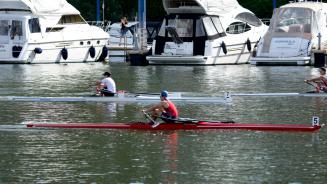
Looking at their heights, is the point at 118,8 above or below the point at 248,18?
below

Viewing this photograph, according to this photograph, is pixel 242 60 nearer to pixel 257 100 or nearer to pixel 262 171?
pixel 257 100

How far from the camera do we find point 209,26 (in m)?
53.6

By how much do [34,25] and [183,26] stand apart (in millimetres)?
7977

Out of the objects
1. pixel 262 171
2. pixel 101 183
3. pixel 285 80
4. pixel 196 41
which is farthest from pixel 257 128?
pixel 196 41

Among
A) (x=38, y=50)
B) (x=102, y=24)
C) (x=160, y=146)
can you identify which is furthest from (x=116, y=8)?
(x=160, y=146)

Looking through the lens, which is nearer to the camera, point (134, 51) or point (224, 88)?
point (224, 88)

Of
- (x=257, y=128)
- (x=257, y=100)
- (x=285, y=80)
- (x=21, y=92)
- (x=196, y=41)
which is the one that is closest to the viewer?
(x=257, y=128)

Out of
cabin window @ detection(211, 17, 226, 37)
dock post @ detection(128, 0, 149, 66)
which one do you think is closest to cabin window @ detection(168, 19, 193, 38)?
cabin window @ detection(211, 17, 226, 37)

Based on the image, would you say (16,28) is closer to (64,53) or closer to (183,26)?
(64,53)

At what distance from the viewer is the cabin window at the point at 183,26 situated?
176ft

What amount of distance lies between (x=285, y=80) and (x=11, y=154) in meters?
21.8

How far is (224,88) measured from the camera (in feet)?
136

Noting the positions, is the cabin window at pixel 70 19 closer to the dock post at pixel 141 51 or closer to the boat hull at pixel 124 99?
the dock post at pixel 141 51

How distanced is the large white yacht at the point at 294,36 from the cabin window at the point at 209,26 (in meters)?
2.52
